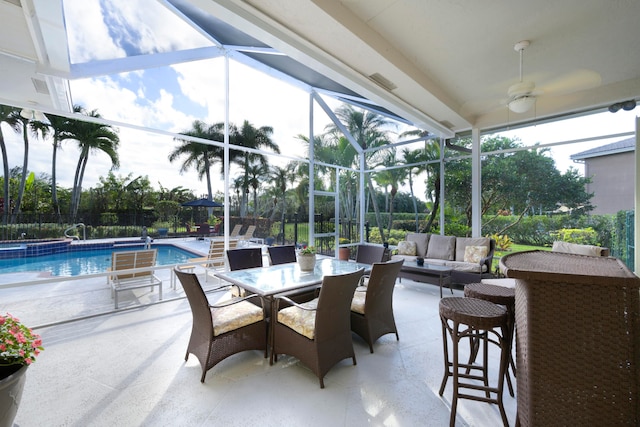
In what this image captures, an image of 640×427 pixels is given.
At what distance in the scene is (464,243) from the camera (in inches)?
213

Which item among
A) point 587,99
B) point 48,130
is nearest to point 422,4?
point 587,99

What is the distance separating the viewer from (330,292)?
2.15 meters

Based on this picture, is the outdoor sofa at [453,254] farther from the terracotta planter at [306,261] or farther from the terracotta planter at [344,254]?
the terracotta planter at [306,261]

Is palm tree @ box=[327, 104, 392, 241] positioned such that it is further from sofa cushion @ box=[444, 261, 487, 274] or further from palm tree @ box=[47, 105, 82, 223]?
palm tree @ box=[47, 105, 82, 223]

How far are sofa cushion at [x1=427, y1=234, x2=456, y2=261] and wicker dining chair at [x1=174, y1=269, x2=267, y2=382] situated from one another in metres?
4.25

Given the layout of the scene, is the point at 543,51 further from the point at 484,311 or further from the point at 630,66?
the point at 484,311

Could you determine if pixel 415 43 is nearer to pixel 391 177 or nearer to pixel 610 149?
pixel 610 149

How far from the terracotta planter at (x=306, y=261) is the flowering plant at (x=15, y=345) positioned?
2.20 m

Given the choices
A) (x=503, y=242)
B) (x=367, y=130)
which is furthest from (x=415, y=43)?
(x=367, y=130)

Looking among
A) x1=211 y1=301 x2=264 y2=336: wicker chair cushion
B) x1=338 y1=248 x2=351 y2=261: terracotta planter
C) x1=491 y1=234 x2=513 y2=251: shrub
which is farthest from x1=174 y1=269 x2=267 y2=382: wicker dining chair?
x1=491 y1=234 x2=513 y2=251: shrub

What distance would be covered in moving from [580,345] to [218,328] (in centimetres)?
234

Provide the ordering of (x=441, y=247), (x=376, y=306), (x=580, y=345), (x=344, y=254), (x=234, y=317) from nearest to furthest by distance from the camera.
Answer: (x=580, y=345)
(x=234, y=317)
(x=376, y=306)
(x=441, y=247)
(x=344, y=254)

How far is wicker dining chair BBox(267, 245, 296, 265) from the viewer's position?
Result: 386 cm

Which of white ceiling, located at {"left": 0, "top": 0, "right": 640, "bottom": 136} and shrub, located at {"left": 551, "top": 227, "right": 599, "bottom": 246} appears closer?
white ceiling, located at {"left": 0, "top": 0, "right": 640, "bottom": 136}
